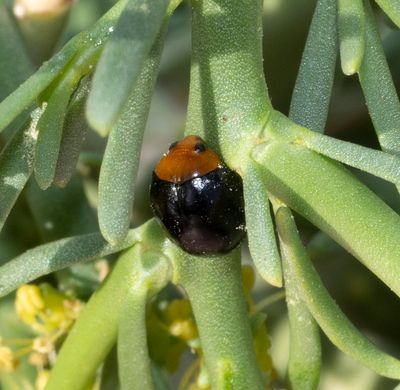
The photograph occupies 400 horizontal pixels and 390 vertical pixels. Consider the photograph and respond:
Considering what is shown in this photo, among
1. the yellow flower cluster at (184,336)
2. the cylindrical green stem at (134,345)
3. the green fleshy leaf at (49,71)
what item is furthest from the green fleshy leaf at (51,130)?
the yellow flower cluster at (184,336)

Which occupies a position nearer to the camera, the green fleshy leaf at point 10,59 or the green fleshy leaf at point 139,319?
the green fleshy leaf at point 139,319

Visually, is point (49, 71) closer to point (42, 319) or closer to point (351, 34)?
point (351, 34)

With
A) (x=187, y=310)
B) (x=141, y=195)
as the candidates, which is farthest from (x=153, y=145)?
(x=187, y=310)

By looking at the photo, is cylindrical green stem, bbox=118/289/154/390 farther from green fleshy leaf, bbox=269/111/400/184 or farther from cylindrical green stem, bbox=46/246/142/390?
green fleshy leaf, bbox=269/111/400/184

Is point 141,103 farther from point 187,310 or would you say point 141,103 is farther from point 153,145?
point 153,145

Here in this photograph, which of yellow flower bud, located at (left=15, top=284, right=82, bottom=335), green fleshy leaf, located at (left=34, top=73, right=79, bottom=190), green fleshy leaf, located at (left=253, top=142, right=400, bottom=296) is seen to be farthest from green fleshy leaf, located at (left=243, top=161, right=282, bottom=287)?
yellow flower bud, located at (left=15, top=284, right=82, bottom=335)

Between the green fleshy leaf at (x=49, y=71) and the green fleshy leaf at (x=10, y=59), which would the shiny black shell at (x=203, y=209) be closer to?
the green fleshy leaf at (x=49, y=71)
